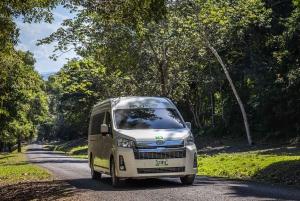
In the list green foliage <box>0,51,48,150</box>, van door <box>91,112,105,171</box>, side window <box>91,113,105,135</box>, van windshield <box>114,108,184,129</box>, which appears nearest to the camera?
van windshield <box>114,108,184,129</box>

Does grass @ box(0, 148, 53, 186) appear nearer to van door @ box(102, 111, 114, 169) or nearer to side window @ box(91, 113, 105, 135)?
side window @ box(91, 113, 105, 135)

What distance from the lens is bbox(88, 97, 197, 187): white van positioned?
40.5 ft

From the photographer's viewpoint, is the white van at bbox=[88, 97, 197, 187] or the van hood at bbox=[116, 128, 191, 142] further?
the van hood at bbox=[116, 128, 191, 142]

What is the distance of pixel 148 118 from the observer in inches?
538

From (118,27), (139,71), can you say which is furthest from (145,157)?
(139,71)

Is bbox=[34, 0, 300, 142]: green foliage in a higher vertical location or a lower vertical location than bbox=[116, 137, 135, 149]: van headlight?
higher

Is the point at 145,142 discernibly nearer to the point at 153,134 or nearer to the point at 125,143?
the point at 153,134

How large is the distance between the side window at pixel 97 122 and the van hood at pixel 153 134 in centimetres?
265

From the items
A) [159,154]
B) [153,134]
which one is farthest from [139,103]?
[159,154]

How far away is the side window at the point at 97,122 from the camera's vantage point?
51.1 ft

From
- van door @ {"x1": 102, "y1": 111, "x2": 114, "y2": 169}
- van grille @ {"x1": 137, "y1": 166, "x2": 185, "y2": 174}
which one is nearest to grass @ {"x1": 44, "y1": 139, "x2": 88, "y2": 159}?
van door @ {"x1": 102, "y1": 111, "x2": 114, "y2": 169}

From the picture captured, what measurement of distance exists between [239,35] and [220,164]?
759 inches

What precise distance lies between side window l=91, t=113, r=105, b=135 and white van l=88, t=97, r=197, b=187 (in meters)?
0.95

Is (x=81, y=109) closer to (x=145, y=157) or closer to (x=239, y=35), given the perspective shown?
(x=239, y=35)
